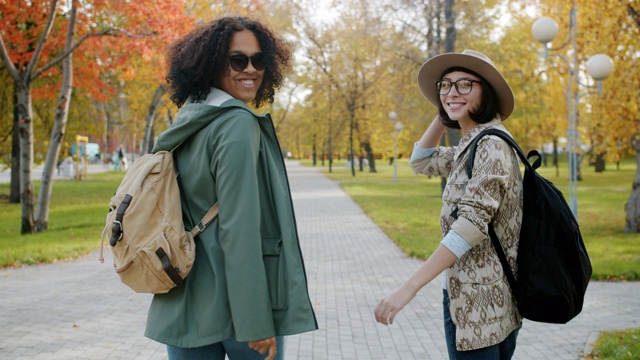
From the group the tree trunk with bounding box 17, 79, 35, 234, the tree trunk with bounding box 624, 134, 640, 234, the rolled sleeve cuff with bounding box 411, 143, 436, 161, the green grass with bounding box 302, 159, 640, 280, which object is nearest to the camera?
the rolled sleeve cuff with bounding box 411, 143, 436, 161

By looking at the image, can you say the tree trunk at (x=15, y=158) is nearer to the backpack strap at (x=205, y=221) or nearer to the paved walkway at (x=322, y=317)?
the paved walkway at (x=322, y=317)

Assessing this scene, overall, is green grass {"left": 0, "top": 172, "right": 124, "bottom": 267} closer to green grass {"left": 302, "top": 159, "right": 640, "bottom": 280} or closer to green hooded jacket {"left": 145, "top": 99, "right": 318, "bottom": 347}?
green grass {"left": 302, "top": 159, "right": 640, "bottom": 280}

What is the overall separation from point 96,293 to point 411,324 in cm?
375

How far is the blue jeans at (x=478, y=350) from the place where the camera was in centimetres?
253

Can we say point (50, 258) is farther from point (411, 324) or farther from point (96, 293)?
point (411, 324)

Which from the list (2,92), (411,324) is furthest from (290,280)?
(2,92)

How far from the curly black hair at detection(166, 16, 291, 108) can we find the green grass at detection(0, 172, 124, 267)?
27.3 feet

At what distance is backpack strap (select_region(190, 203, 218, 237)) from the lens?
7.86ft

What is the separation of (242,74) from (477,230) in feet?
3.41

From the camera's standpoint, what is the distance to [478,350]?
8.29 ft

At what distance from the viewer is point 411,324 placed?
649 cm

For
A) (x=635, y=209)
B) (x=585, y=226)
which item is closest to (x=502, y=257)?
(x=635, y=209)

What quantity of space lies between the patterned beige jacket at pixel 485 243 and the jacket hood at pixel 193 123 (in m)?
0.80

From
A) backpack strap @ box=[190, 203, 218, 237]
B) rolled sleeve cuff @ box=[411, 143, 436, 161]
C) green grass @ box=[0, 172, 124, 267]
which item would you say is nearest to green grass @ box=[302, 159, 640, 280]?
green grass @ box=[0, 172, 124, 267]
